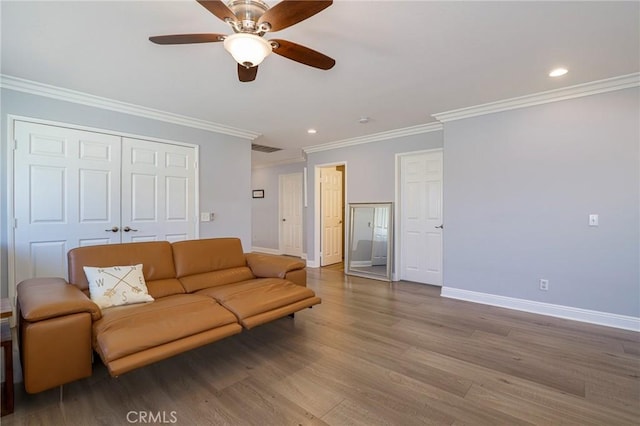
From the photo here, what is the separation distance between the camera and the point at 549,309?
325 centimetres

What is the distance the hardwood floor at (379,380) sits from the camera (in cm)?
171

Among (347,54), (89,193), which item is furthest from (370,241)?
(89,193)

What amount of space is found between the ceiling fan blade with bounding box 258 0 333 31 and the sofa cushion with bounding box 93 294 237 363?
74.6 inches

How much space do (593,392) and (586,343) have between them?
876 mm

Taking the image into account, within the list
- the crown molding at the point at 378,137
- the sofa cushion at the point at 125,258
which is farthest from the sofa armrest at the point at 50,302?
the crown molding at the point at 378,137

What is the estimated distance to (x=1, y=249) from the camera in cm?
284

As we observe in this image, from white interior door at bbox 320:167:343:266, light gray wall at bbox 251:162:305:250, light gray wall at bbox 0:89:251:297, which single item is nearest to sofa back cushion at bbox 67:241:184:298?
light gray wall at bbox 0:89:251:297

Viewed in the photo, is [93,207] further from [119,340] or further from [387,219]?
[387,219]

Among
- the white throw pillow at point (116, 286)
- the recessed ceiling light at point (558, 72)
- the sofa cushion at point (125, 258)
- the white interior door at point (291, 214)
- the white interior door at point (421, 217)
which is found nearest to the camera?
the white throw pillow at point (116, 286)

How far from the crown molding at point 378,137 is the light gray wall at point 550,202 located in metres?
0.51

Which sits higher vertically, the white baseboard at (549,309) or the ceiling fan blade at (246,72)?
the ceiling fan blade at (246,72)

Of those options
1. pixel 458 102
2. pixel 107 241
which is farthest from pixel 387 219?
pixel 107 241

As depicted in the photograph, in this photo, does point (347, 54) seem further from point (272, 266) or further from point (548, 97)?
point (548, 97)

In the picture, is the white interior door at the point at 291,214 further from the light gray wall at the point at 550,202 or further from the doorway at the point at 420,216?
the light gray wall at the point at 550,202
